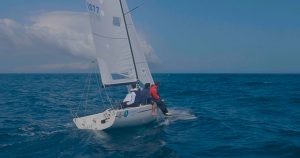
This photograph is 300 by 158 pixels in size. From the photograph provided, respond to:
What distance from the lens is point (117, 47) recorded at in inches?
675

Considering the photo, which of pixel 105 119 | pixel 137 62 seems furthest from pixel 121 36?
pixel 105 119

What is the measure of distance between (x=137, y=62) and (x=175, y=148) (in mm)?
6760

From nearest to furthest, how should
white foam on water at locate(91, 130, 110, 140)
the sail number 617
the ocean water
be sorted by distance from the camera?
the ocean water
white foam on water at locate(91, 130, 110, 140)
the sail number 617

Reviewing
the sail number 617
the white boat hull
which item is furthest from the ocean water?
the sail number 617

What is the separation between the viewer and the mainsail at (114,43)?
16.7 metres

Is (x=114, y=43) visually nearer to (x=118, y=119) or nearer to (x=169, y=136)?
(x=118, y=119)

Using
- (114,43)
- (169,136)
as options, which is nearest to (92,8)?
(114,43)

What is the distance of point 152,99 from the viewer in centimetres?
1647

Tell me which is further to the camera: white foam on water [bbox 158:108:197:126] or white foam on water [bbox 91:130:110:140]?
white foam on water [bbox 158:108:197:126]

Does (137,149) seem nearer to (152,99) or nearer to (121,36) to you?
(152,99)

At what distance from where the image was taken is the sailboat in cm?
1664

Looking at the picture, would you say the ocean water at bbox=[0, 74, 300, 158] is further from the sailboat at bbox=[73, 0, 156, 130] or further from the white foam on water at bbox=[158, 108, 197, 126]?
the sailboat at bbox=[73, 0, 156, 130]

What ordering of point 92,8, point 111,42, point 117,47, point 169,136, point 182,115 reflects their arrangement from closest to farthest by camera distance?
1. point 169,136
2. point 92,8
3. point 111,42
4. point 117,47
5. point 182,115

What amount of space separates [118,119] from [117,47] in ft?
13.1
